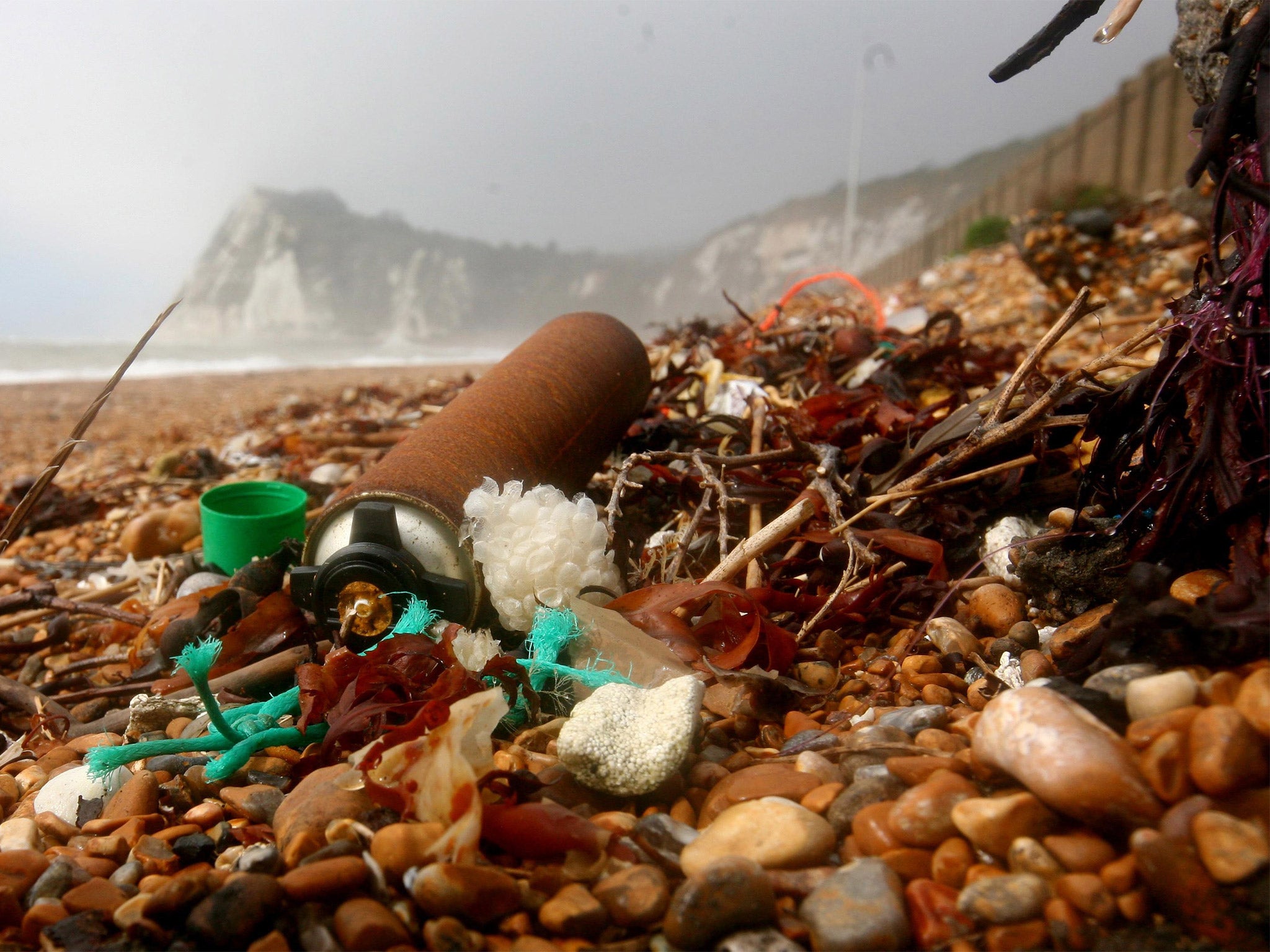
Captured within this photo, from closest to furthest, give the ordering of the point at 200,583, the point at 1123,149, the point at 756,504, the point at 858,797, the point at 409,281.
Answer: the point at 858,797 → the point at 756,504 → the point at 200,583 → the point at 1123,149 → the point at 409,281

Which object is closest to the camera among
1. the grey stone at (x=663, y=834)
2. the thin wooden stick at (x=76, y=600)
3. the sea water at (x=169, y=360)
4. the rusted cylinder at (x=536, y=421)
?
the grey stone at (x=663, y=834)

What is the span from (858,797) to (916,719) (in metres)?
0.26

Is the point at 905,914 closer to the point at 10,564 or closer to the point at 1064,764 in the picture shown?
the point at 1064,764

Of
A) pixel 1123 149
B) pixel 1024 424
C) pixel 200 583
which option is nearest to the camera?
pixel 1024 424

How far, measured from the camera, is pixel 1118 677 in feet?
4.08

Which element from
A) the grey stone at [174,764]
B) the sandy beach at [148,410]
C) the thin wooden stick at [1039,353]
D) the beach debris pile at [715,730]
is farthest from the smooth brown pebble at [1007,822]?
the sandy beach at [148,410]

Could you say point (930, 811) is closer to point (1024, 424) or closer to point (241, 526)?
point (1024, 424)

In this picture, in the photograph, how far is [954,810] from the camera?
1112 millimetres

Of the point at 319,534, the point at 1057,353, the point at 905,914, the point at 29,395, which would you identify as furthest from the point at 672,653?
the point at 29,395

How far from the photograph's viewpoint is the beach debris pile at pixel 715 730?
1.03 metres

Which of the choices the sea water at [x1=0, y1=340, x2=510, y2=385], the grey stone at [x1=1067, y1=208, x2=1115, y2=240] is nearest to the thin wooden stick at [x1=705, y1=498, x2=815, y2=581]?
the grey stone at [x1=1067, y1=208, x2=1115, y2=240]

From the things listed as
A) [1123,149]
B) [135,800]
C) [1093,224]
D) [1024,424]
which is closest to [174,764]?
[135,800]

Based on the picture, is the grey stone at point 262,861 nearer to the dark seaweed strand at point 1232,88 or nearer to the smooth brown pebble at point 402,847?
the smooth brown pebble at point 402,847

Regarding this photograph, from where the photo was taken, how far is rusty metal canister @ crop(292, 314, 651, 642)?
191 centimetres
